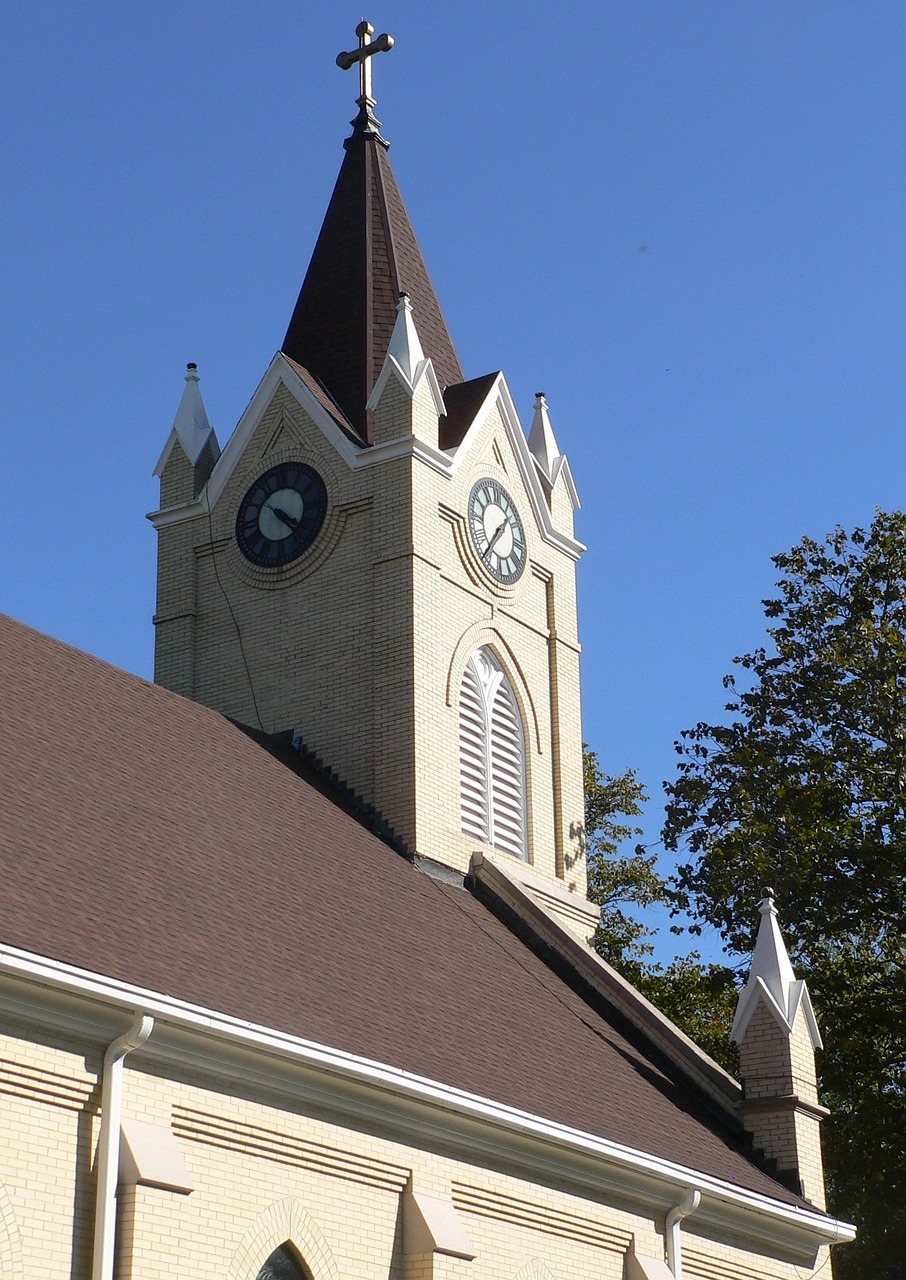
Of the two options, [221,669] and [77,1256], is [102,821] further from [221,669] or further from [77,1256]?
[221,669]

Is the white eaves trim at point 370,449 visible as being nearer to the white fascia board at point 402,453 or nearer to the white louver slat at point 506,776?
the white fascia board at point 402,453

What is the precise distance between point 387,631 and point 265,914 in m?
8.45

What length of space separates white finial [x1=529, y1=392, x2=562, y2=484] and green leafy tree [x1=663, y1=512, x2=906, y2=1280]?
4940 mm

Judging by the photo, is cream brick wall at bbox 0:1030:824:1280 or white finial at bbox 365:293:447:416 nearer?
cream brick wall at bbox 0:1030:824:1280

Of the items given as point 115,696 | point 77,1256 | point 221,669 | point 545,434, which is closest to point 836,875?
point 545,434

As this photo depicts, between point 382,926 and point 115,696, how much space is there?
13.5 ft

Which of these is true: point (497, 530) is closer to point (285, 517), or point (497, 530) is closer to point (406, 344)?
point (406, 344)

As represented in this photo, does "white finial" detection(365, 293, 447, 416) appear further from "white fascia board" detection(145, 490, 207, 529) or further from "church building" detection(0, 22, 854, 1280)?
"white fascia board" detection(145, 490, 207, 529)

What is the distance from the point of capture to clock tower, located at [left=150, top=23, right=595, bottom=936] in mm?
26156

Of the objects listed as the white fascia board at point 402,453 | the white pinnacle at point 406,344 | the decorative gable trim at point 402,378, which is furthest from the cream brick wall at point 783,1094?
the white pinnacle at point 406,344

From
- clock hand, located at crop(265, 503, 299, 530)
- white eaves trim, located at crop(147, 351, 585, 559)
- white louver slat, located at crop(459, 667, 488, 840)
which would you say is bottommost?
white louver slat, located at crop(459, 667, 488, 840)

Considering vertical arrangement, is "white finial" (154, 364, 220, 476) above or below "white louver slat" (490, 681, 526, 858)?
above

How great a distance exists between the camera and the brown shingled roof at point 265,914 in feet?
51.6

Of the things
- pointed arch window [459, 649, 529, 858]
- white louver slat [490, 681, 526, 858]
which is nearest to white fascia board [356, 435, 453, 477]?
pointed arch window [459, 649, 529, 858]
